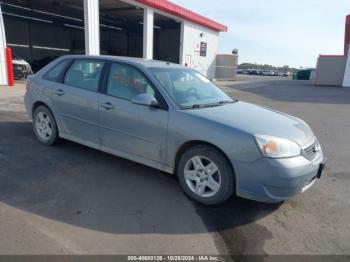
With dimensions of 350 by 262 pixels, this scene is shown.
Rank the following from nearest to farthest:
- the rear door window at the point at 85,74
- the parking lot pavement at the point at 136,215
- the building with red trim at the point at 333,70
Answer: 1. the parking lot pavement at the point at 136,215
2. the rear door window at the point at 85,74
3. the building with red trim at the point at 333,70

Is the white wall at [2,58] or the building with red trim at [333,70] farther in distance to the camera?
the building with red trim at [333,70]

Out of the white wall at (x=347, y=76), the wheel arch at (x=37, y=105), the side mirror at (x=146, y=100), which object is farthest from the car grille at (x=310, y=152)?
the white wall at (x=347, y=76)

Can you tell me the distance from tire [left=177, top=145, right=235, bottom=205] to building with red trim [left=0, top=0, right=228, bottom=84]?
1216cm

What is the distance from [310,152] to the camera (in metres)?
3.36

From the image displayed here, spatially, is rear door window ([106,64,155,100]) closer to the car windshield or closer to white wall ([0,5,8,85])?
the car windshield

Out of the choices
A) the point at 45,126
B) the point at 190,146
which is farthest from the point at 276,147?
the point at 45,126

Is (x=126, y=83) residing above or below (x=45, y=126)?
above

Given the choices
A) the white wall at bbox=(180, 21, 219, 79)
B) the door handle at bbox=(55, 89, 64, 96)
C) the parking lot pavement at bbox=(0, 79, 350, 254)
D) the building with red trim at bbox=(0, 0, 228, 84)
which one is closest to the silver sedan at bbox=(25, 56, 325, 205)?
the door handle at bbox=(55, 89, 64, 96)

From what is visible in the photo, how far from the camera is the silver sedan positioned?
308 centimetres

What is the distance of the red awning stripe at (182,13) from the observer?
57.8 feet

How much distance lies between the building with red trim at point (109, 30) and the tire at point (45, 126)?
379 inches

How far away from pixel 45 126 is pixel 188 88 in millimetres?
2761

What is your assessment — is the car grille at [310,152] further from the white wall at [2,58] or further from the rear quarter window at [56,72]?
the white wall at [2,58]

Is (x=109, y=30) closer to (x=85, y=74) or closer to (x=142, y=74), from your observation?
(x=85, y=74)
